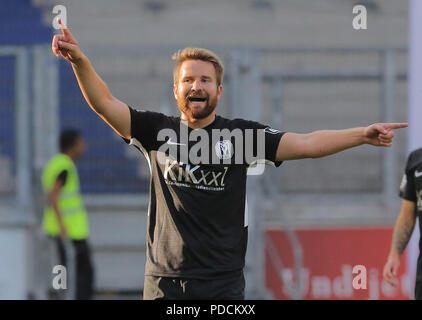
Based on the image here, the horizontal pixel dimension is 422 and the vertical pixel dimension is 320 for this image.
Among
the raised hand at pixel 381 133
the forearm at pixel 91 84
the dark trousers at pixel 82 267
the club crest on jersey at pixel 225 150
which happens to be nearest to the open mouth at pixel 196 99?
the club crest on jersey at pixel 225 150

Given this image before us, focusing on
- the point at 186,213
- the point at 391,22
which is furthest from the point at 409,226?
the point at 391,22

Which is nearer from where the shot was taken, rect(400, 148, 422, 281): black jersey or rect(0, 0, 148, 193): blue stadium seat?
rect(400, 148, 422, 281): black jersey

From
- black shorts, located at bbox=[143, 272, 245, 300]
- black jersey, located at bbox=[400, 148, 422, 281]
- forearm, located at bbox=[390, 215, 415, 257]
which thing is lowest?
black shorts, located at bbox=[143, 272, 245, 300]

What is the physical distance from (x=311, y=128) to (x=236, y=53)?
1.19m

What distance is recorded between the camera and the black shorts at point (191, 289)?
455 cm

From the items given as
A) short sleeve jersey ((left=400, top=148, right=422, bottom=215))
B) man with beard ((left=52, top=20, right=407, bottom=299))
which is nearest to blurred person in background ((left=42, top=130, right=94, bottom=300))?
short sleeve jersey ((left=400, top=148, right=422, bottom=215))

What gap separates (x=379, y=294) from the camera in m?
8.80

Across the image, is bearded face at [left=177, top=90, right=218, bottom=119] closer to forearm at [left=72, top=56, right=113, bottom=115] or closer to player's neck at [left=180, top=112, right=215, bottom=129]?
player's neck at [left=180, top=112, right=215, bottom=129]

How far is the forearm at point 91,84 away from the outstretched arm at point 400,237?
2.48m

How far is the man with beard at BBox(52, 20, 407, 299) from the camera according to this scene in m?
4.55

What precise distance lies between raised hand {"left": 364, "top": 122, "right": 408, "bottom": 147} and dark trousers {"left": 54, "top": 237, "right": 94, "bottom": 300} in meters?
4.87

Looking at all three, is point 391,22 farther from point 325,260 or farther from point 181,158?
point 181,158

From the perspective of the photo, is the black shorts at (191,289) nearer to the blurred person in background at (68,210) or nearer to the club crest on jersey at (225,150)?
the club crest on jersey at (225,150)

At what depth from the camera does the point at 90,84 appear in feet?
14.9
